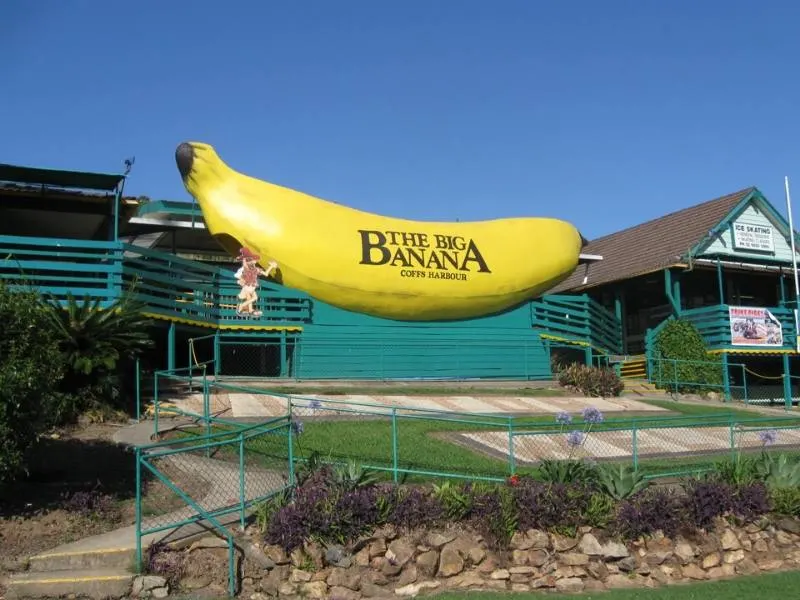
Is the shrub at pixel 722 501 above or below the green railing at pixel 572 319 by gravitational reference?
below

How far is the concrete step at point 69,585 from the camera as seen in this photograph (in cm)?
833

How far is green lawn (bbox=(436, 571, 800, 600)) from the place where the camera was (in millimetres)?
9617

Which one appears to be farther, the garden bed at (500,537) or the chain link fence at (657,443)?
the chain link fence at (657,443)

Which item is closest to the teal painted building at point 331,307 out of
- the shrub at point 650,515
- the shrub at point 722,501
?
the shrub at point 650,515

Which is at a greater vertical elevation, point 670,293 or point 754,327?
point 670,293

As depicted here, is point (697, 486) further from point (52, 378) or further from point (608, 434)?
point (52, 378)

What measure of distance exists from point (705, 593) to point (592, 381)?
12.7 meters

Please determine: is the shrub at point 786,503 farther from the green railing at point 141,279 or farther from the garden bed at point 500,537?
the green railing at point 141,279

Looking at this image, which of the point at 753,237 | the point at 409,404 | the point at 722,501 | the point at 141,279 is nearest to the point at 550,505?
the point at 722,501

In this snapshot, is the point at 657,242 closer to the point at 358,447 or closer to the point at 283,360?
the point at 283,360

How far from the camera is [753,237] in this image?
29.5 metres

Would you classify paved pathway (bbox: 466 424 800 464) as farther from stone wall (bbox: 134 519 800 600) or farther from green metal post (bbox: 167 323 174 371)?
green metal post (bbox: 167 323 174 371)

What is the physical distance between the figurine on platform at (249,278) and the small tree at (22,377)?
958cm

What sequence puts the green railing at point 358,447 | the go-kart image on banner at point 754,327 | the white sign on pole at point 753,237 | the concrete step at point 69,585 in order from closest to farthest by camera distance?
the concrete step at point 69,585, the green railing at point 358,447, the go-kart image on banner at point 754,327, the white sign on pole at point 753,237
